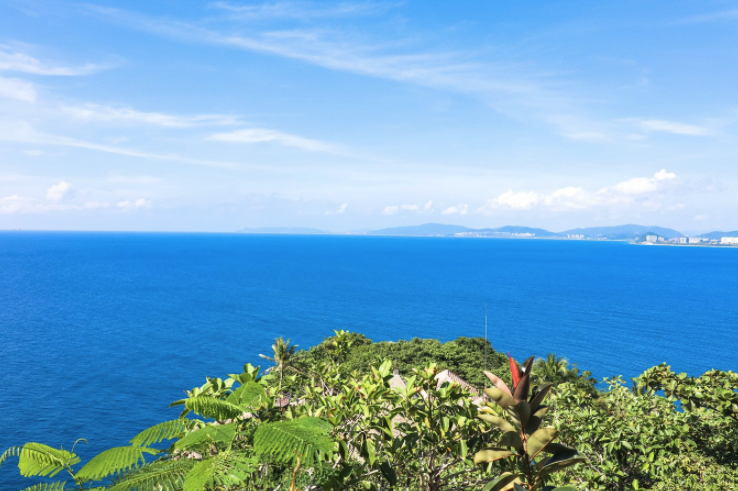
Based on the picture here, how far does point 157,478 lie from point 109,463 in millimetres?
403

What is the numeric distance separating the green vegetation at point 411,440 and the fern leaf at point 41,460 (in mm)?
13

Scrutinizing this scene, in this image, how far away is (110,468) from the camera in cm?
346

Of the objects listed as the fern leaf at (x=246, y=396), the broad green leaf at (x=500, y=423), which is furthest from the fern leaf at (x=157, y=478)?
the broad green leaf at (x=500, y=423)

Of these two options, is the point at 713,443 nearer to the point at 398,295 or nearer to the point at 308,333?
the point at 308,333

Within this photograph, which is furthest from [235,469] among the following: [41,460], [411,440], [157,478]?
[411,440]

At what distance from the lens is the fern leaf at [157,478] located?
339 centimetres

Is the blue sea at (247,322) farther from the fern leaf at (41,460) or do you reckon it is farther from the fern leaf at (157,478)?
the fern leaf at (157,478)

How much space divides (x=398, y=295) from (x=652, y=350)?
198 feet

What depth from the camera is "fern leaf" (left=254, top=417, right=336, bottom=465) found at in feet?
11.2

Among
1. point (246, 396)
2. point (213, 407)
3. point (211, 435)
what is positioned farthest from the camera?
point (246, 396)

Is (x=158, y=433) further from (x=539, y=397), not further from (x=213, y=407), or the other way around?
(x=539, y=397)

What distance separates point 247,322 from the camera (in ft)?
270

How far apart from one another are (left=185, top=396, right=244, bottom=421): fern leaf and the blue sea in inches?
1580

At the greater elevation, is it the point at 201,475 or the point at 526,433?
the point at 526,433
